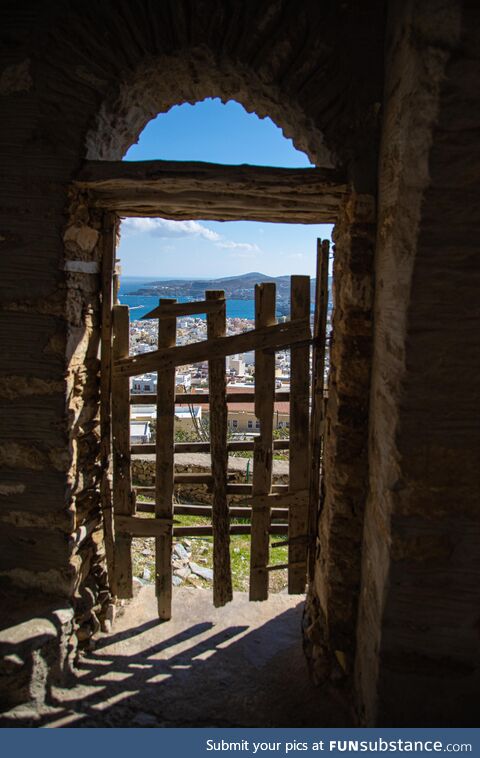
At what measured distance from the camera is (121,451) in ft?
9.35

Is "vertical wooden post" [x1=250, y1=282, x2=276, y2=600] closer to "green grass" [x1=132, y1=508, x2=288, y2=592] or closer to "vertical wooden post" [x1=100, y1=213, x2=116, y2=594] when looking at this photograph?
"vertical wooden post" [x1=100, y1=213, x2=116, y2=594]

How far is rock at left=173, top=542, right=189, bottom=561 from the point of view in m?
4.46

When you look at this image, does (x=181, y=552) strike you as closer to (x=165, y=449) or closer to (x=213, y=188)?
(x=165, y=449)

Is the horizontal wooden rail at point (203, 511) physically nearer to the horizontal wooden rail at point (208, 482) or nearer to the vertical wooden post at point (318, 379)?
the horizontal wooden rail at point (208, 482)

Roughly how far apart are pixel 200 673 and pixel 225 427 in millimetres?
1423

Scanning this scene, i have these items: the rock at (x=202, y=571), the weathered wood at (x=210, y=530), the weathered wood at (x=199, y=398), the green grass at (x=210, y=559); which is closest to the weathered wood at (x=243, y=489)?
the weathered wood at (x=210, y=530)

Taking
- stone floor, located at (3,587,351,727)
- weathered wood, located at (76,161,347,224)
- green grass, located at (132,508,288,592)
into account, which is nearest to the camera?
weathered wood, located at (76,161,347,224)

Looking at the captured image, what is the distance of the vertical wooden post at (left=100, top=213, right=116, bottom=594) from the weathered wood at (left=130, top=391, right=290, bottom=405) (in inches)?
7.9

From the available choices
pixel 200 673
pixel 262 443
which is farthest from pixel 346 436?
pixel 200 673

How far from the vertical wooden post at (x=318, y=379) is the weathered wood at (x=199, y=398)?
22cm

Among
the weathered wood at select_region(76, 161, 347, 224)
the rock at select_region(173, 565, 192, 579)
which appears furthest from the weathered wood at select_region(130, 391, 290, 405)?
the rock at select_region(173, 565, 192, 579)

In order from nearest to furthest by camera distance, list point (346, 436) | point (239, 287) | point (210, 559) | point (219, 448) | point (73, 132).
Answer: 1. point (73, 132)
2. point (346, 436)
3. point (219, 448)
4. point (210, 559)
5. point (239, 287)

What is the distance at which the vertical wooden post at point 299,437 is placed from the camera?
2.75 m

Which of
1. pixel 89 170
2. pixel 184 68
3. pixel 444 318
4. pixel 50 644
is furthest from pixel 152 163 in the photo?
pixel 50 644
